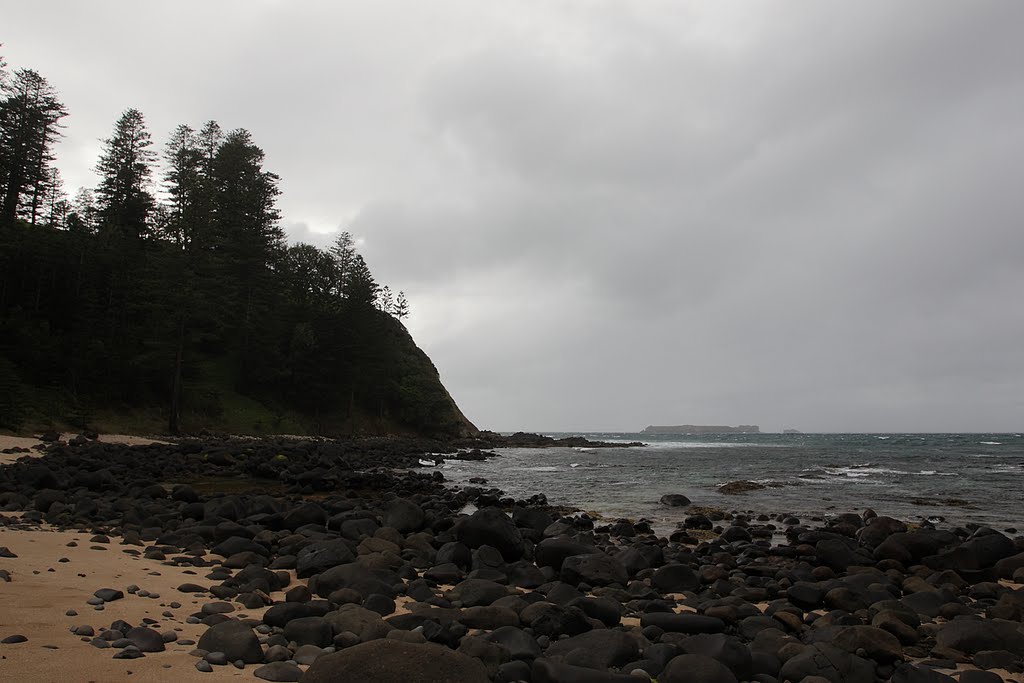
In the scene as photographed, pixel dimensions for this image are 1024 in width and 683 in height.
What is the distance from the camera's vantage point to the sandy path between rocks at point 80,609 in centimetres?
426

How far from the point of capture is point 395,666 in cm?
423

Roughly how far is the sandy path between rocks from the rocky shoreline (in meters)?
0.06

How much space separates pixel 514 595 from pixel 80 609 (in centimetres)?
465

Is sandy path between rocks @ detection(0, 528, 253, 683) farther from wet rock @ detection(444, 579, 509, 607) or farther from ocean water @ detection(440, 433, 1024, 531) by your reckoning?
ocean water @ detection(440, 433, 1024, 531)

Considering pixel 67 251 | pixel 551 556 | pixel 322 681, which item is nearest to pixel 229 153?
pixel 67 251

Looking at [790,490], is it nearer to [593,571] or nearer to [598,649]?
[593,571]

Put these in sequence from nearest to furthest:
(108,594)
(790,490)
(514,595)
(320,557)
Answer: (108,594) → (514,595) → (320,557) → (790,490)

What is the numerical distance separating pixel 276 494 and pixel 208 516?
6.53 metres

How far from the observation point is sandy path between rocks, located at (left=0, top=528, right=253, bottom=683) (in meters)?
4.26

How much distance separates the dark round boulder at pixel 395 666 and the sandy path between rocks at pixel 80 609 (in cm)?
85

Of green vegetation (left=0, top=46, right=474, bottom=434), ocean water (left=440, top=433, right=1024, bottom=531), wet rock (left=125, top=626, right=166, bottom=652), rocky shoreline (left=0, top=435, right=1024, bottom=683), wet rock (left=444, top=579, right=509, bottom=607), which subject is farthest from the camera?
green vegetation (left=0, top=46, right=474, bottom=434)

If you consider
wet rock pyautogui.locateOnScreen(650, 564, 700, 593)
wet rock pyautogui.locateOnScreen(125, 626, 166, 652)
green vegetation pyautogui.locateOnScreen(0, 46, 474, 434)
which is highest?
green vegetation pyautogui.locateOnScreen(0, 46, 474, 434)

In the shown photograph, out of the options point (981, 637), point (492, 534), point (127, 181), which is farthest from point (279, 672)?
point (127, 181)

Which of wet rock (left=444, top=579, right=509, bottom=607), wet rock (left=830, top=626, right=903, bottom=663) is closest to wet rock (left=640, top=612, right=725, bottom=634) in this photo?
wet rock (left=830, top=626, right=903, bottom=663)
